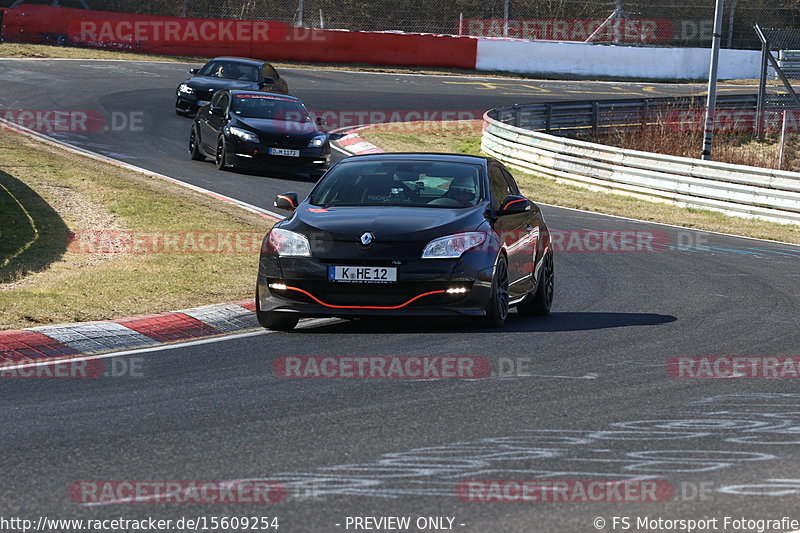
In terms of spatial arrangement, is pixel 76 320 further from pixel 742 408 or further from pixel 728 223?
pixel 728 223

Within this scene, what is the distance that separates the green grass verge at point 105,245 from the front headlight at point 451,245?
2.51 m

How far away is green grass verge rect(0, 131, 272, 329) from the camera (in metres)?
11.5

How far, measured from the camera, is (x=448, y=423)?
23.5 ft

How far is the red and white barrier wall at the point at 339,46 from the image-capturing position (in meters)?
45.6

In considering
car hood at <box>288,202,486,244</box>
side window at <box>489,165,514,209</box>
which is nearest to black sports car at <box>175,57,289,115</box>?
side window at <box>489,165,514,209</box>

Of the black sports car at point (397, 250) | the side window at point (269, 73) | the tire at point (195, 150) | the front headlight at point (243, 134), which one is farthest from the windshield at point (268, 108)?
the black sports car at point (397, 250)

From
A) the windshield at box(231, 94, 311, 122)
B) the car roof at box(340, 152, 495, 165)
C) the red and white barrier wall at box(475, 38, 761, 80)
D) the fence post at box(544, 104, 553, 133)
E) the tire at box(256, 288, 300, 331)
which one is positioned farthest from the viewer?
the red and white barrier wall at box(475, 38, 761, 80)

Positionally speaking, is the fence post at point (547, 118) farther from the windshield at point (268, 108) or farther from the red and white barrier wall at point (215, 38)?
the red and white barrier wall at point (215, 38)

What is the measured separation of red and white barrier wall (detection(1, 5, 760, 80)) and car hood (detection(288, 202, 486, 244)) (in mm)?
36158

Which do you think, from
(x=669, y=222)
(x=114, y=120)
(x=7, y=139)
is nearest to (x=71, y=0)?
(x=114, y=120)

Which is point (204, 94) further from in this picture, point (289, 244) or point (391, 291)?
point (391, 291)

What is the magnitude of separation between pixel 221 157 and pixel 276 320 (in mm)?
14386

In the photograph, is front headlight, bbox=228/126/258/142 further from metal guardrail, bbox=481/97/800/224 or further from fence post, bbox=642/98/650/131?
Answer: fence post, bbox=642/98/650/131

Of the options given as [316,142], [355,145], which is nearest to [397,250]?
[316,142]
